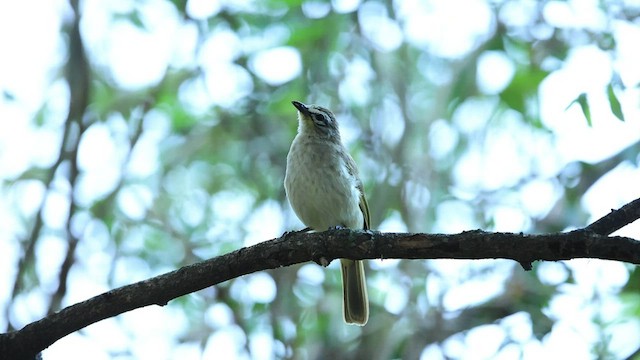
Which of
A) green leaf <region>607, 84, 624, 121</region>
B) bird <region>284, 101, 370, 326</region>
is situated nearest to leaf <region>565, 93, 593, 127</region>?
green leaf <region>607, 84, 624, 121</region>

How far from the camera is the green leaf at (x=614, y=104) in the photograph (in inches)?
224

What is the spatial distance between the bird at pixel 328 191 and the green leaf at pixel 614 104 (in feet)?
6.40

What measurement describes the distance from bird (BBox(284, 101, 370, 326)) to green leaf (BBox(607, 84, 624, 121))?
1.95 meters

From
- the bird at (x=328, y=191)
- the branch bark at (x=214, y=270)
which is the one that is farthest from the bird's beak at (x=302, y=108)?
the branch bark at (x=214, y=270)

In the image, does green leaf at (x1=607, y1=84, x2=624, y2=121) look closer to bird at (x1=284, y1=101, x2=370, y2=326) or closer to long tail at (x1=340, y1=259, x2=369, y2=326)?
bird at (x1=284, y1=101, x2=370, y2=326)

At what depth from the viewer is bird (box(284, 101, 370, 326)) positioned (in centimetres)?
636

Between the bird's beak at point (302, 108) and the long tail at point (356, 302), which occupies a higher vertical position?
the bird's beak at point (302, 108)

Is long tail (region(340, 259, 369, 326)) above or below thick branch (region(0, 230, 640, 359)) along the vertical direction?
below

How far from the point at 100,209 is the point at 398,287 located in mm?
2834

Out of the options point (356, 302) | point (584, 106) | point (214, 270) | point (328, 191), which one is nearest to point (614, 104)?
point (584, 106)

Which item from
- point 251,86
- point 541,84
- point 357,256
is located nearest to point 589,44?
point 541,84

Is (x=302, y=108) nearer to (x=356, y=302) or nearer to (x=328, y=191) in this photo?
(x=328, y=191)

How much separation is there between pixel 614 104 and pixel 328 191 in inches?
81.6

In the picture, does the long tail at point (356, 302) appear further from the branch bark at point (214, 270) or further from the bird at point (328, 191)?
the branch bark at point (214, 270)
